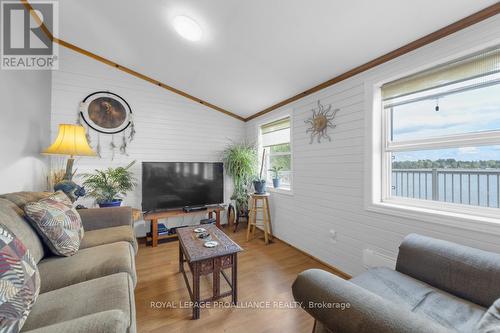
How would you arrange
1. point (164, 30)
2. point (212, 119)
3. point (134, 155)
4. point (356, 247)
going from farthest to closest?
→ point (212, 119)
point (134, 155)
point (164, 30)
point (356, 247)

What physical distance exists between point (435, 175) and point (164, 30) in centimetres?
297

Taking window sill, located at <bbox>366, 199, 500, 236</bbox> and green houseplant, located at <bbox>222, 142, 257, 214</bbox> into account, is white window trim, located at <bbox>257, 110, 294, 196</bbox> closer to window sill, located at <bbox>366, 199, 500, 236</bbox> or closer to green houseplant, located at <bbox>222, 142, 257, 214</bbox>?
green houseplant, located at <bbox>222, 142, 257, 214</bbox>

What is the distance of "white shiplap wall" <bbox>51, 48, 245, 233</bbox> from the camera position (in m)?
3.02

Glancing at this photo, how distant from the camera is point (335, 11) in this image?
160cm

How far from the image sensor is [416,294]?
3.96ft

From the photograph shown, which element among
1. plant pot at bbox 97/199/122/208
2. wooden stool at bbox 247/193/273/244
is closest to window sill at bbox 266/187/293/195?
wooden stool at bbox 247/193/273/244

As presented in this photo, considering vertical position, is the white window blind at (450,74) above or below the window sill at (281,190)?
above

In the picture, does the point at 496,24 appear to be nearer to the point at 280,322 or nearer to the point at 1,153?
the point at 280,322

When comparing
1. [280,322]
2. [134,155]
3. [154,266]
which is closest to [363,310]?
[280,322]

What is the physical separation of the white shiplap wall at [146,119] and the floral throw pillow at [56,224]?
5.65ft

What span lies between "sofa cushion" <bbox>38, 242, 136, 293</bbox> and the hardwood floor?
1.72 feet

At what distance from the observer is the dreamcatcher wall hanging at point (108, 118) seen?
10.2 feet

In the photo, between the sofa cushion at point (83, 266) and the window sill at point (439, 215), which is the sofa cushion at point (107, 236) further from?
the window sill at point (439, 215)

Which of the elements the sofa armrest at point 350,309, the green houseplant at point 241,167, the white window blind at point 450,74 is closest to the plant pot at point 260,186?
the green houseplant at point 241,167
